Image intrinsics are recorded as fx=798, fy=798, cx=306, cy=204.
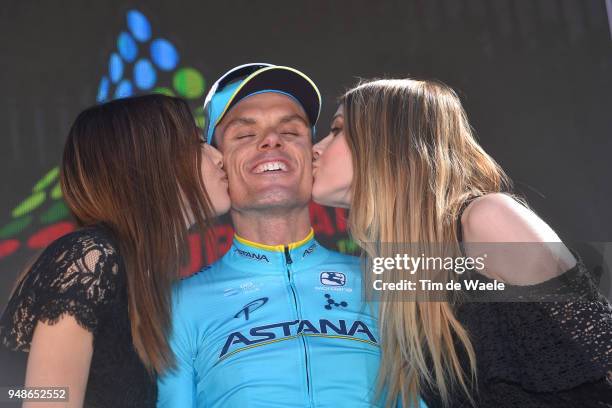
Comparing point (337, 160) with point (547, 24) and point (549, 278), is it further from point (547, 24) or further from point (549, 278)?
point (547, 24)

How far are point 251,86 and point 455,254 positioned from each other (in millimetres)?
832

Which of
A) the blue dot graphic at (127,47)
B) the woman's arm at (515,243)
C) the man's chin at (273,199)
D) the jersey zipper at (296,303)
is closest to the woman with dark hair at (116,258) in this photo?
the man's chin at (273,199)

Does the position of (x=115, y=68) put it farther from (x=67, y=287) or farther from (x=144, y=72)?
(x=67, y=287)

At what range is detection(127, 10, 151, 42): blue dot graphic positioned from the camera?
2.81 meters

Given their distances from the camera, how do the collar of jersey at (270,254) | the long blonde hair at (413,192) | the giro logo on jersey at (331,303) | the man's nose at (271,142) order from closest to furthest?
the long blonde hair at (413,192)
the giro logo on jersey at (331,303)
the collar of jersey at (270,254)
the man's nose at (271,142)

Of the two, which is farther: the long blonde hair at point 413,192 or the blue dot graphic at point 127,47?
the blue dot graphic at point 127,47

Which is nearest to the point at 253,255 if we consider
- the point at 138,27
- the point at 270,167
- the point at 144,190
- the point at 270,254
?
the point at 270,254

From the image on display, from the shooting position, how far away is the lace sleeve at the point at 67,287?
5.27ft

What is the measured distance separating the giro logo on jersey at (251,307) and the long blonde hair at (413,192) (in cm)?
30

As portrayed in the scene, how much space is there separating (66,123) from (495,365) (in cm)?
167

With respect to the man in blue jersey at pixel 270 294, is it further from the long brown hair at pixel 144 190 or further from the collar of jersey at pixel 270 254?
the long brown hair at pixel 144 190

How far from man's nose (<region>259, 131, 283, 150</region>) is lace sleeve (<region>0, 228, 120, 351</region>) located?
69 centimetres

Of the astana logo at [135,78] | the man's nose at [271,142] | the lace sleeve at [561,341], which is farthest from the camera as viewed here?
the astana logo at [135,78]

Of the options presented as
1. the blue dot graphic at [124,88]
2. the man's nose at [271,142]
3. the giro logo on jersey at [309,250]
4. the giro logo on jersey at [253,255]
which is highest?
the blue dot graphic at [124,88]
